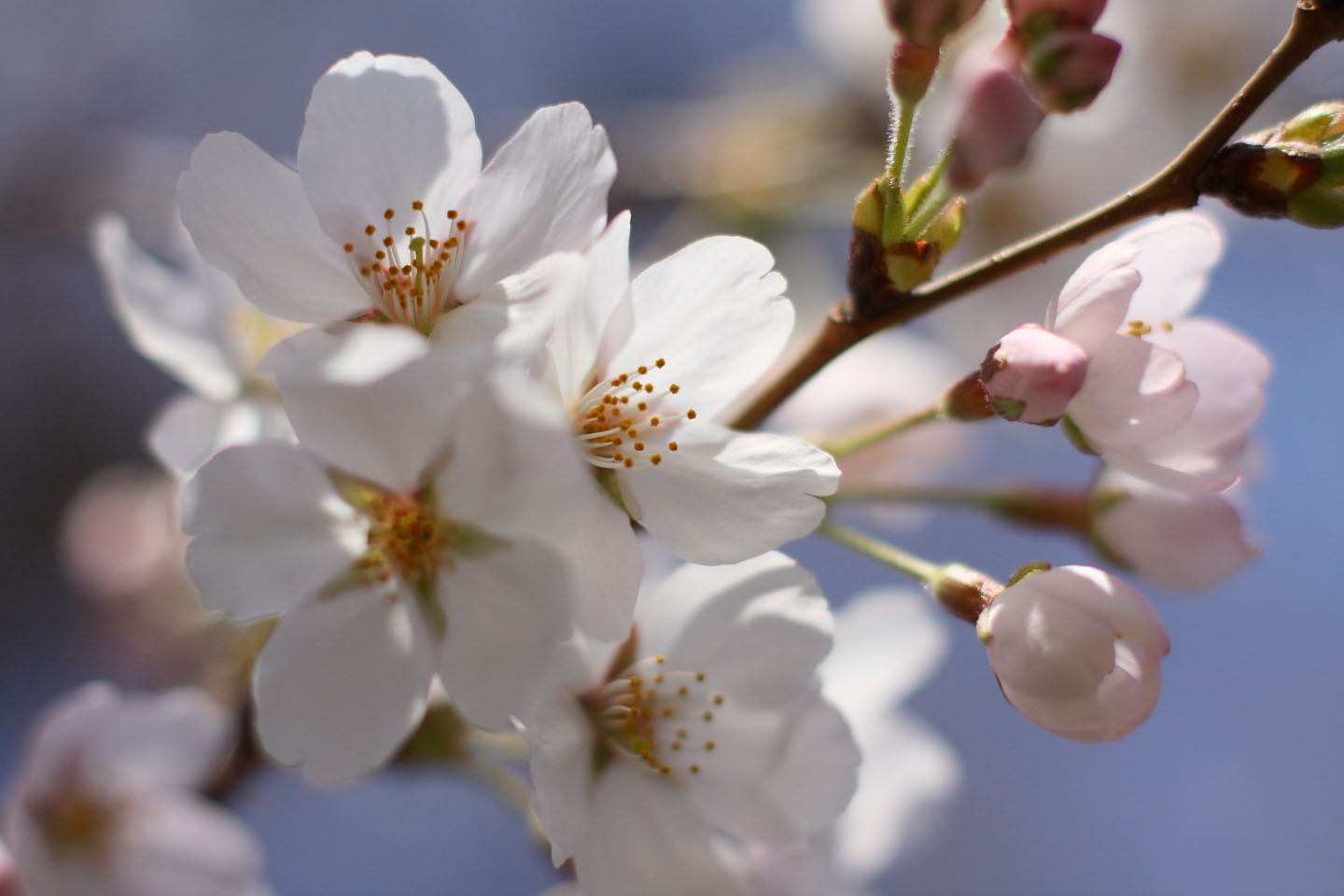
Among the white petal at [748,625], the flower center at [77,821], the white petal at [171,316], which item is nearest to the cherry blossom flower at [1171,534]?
the white petal at [748,625]

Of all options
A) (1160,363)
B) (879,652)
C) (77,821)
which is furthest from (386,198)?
(77,821)

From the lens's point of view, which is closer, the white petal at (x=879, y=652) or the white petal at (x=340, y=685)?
the white petal at (x=340, y=685)

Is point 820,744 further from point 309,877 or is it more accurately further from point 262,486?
point 309,877

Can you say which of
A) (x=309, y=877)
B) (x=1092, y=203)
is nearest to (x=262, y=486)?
(x=1092, y=203)

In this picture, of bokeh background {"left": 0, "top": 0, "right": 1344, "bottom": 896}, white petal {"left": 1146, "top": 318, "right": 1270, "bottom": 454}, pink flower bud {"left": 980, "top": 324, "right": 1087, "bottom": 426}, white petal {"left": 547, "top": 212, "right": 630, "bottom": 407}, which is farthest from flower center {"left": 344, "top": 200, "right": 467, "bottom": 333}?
bokeh background {"left": 0, "top": 0, "right": 1344, "bottom": 896}

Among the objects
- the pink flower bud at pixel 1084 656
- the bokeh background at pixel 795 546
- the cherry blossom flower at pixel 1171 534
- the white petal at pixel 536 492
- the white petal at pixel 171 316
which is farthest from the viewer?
the bokeh background at pixel 795 546

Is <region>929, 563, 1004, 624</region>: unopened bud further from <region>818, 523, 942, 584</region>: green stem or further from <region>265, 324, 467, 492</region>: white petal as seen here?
<region>265, 324, 467, 492</region>: white petal

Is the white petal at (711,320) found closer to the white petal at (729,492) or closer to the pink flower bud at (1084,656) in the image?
the white petal at (729,492)

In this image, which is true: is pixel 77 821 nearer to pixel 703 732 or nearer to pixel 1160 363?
pixel 703 732

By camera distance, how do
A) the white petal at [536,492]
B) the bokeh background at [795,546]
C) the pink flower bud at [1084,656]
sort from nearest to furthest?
the white petal at [536,492] → the pink flower bud at [1084,656] → the bokeh background at [795,546]
